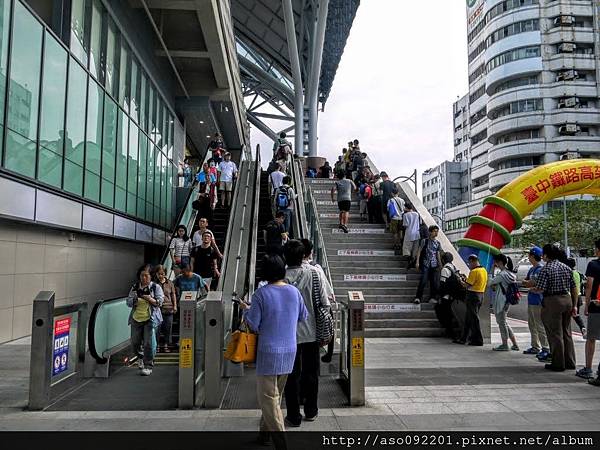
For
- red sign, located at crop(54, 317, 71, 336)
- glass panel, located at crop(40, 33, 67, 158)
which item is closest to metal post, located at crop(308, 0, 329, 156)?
glass panel, located at crop(40, 33, 67, 158)

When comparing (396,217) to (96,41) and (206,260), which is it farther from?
(96,41)

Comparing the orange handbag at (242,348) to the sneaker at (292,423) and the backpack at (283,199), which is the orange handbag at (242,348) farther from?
the backpack at (283,199)

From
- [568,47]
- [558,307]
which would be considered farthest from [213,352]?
[568,47]

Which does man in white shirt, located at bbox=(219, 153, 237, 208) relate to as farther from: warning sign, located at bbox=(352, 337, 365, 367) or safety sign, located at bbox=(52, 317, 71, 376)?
warning sign, located at bbox=(352, 337, 365, 367)

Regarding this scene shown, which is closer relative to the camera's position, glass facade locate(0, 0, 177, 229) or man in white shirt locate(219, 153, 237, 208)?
glass facade locate(0, 0, 177, 229)

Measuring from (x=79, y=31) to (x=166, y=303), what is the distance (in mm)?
7585

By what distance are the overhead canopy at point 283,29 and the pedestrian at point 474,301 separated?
96.6 feet

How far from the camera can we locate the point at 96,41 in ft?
43.4

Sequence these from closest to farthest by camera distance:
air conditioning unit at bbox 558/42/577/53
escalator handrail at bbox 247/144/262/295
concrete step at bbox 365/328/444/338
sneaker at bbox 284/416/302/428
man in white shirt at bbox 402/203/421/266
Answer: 1. sneaker at bbox 284/416/302/428
2. escalator handrail at bbox 247/144/262/295
3. concrete step at bbox 365/328/444/338
4. man in white shirt at bbox 402/203/421/266
5. air conditioning unit at bbox 558/42/577/53

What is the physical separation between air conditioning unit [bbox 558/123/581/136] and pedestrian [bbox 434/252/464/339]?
2359 inches

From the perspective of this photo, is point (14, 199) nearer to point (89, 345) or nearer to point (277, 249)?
point (89, 345)

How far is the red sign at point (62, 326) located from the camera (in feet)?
19.4

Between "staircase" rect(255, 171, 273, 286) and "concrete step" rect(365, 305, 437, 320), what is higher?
"staircase" rect(255, 171, 273, 286)

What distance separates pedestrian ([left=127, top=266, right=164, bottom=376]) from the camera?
7.16 meters
